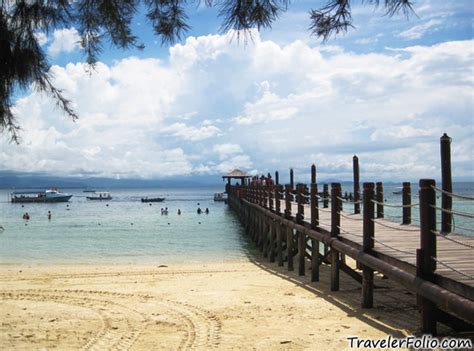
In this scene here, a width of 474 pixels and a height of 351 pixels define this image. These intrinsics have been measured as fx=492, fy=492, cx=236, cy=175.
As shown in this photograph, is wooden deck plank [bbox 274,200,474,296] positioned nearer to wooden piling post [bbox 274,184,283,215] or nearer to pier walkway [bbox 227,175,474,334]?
pier walkway [bbox 227,175,474,334]

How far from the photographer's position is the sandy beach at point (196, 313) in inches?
269

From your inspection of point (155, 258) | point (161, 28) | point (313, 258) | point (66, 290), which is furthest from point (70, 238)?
point (161, 28)

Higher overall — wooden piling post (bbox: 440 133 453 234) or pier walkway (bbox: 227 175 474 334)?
wooden piling post (bbox: 440 133 453 234)

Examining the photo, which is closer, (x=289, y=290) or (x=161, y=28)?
Result: (x=161, y=28)

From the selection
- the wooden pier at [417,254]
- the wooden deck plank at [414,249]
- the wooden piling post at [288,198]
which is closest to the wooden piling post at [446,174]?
the wooden pier at [417,254]

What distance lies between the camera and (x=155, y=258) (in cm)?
2083

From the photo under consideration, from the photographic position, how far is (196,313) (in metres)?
8.66

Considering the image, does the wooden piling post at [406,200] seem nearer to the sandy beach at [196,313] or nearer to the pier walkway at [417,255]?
the pier walkway at [417,255]

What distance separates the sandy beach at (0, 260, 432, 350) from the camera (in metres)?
6.83

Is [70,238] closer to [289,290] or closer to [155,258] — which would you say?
[155,258]

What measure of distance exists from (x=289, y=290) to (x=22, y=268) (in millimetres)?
11948

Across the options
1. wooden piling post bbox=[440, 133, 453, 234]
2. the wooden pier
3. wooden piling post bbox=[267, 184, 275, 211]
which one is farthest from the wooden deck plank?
wooden piling post bbox=[267, 184, 275, 211]

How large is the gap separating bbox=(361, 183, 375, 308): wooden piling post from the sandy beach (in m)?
0.24

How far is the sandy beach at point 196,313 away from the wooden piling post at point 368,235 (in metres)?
0.24
